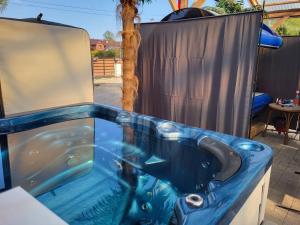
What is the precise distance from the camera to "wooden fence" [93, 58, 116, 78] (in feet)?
46.5

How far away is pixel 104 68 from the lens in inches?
569

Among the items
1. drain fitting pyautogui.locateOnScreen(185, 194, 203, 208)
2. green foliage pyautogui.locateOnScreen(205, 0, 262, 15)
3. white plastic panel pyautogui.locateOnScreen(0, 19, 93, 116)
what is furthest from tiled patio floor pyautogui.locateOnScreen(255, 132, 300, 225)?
green foliage pyautogui.locateOnScreen(205, 0, 262, 15)

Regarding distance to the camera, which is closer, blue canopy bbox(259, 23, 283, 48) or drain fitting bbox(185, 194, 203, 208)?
drain fitting bbox(185, 194, 203, 208)

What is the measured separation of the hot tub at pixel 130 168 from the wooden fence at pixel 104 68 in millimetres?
11368

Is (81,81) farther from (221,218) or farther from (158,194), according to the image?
(221,218)

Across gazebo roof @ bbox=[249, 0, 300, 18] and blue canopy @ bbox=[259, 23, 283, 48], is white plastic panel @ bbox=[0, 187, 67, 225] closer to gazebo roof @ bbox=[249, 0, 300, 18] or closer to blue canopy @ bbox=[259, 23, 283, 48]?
blue canopy @ bbox=[259, 23, 283, 48]

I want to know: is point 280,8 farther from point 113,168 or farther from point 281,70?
point 113,168

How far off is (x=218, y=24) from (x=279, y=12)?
3.84 meters

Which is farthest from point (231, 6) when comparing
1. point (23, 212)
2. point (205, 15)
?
point (23, 212)

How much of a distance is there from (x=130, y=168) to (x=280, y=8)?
5.89m

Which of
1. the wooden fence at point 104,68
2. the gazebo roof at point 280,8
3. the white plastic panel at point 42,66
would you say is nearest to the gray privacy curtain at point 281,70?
the gazebo roof at point 280,8

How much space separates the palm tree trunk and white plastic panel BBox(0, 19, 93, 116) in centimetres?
57

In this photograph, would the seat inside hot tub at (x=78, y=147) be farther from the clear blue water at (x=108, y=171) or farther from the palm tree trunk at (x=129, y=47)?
the palm tree trunk at (x=129, y=47)

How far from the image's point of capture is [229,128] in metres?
3.20
